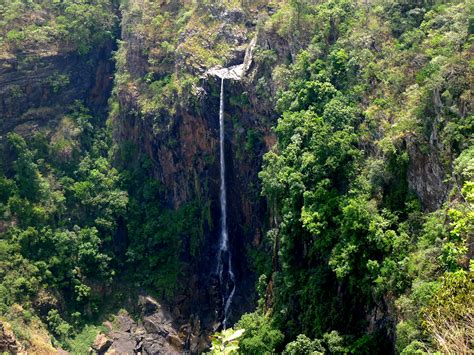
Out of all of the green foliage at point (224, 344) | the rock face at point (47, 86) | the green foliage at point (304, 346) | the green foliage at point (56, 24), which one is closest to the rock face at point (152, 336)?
the green foliage at point (304, 346)

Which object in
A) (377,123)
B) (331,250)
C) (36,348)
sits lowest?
(36,348)

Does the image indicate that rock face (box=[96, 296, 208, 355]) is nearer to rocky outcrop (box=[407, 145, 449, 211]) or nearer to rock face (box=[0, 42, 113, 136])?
rock face (box=[0, 42, 113, 136])

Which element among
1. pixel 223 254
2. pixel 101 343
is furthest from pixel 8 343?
pixel 223 254

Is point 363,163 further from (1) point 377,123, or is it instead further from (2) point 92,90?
(2) point 92,90

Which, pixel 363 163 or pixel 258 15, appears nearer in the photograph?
→ pixel 363 163

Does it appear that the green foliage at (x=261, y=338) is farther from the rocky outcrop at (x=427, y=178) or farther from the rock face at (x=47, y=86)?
the rock face at (x=47, y=86)

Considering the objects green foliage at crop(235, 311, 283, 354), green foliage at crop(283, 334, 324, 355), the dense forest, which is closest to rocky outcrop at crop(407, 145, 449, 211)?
the dense forest

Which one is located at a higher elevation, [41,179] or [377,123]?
[377,123]

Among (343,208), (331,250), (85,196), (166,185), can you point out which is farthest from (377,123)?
(85,196)
